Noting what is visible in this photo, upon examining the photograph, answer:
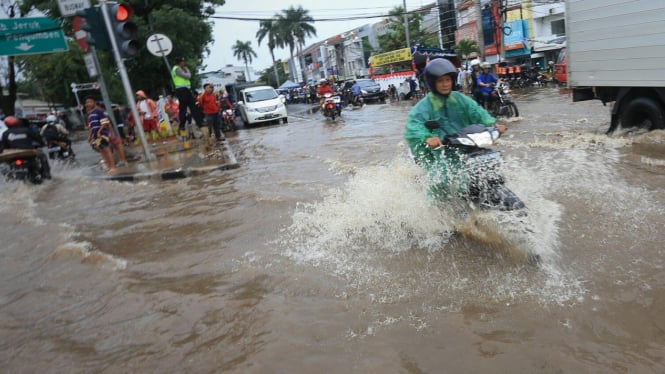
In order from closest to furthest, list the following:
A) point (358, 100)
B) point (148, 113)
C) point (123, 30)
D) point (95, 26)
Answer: point (123, 30) < point (95, 26) < point (148, 113) < point (358, 100)

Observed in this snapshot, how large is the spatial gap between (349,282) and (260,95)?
1637cm

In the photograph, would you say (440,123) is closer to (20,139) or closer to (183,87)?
(183,87)

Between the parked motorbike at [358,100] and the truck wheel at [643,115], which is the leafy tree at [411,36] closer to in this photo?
the parked motorbike at [358,100]

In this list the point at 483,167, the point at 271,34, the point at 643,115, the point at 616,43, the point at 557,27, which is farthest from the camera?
the point at 271,34

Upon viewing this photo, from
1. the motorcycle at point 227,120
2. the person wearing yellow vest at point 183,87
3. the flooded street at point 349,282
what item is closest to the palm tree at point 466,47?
the motorcycle at point 227,120

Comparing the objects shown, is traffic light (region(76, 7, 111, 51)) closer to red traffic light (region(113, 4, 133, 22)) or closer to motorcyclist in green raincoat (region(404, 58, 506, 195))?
red traffic light (region(113, 4, 133, 22))

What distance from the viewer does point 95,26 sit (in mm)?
8734

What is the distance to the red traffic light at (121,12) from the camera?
8531mm

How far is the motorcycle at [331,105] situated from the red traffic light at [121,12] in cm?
940

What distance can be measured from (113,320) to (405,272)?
A: 212 cm

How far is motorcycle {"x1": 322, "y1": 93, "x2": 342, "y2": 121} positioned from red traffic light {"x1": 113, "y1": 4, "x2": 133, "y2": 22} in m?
9.40

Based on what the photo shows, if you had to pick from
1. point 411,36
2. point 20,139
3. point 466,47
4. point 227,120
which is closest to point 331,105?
point 227,120

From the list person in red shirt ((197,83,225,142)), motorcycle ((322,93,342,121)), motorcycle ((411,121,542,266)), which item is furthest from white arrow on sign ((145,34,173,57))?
motorcycle ((411,121,542,266))

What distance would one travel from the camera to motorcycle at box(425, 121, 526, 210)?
3479mm
